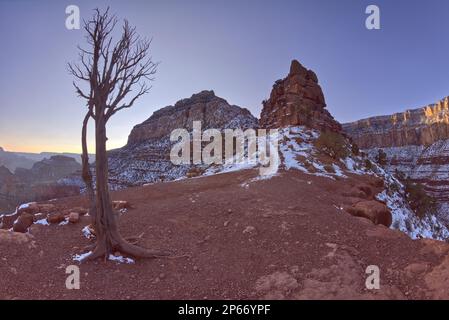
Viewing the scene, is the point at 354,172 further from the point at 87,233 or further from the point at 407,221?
the point at 87,233

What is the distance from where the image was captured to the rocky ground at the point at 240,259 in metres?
5.93

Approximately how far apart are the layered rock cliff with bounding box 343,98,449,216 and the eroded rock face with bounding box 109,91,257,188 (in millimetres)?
49644

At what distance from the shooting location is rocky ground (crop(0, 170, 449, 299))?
5934 mm

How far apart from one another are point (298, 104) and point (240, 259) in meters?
37.7

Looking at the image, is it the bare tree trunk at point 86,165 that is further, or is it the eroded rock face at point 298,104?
the eroded rock face at point 298,104

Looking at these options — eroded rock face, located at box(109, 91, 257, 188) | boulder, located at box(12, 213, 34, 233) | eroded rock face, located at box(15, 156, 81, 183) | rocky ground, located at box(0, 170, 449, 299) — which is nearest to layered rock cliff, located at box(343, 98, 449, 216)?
eroded rock face, located at box(109, 91, 257, 188)

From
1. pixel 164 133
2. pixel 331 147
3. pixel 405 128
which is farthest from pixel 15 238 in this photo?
pixel 405 128

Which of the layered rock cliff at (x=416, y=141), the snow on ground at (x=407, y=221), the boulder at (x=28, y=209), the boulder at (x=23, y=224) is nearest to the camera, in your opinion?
the boulder at (x=23, y=224)

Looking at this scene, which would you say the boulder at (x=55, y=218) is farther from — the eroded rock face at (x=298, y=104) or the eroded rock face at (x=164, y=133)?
the eroded rock face at (x=164, y=133)

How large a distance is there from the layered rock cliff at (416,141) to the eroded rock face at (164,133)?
49644 millimetres

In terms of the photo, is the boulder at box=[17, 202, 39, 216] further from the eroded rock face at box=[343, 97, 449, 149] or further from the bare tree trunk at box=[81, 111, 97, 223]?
the eroded rock face at box=[343, 97, 449, 149]

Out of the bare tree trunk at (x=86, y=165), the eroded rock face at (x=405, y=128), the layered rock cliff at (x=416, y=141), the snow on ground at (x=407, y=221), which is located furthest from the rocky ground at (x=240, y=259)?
the eroded rock face at (x=405, y=128)

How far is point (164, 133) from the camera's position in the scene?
3797 inches
